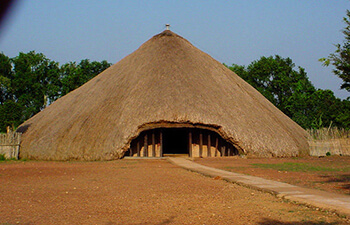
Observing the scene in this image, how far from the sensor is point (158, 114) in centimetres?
1559

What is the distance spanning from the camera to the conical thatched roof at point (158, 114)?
15.6 meters

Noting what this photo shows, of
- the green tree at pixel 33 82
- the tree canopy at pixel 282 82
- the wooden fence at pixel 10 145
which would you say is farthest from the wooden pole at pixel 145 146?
the green tree at pixel 33 82

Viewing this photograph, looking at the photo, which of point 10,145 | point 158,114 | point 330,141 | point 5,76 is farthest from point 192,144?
point 5,76

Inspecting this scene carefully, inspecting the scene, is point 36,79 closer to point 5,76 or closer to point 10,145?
point 5,76

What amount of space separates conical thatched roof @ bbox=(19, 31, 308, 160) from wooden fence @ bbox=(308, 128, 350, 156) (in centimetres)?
76

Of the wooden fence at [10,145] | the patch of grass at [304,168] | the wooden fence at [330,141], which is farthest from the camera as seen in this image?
the wooden fence at [330,141]

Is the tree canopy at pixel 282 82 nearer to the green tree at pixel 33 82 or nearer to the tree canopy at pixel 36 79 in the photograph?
the tree canopy at pixel 36 79

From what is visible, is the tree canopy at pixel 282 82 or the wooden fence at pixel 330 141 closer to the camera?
the wooden fence at pixel 330 141

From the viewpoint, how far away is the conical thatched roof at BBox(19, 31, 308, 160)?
1564cm

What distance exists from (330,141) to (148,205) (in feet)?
57.0

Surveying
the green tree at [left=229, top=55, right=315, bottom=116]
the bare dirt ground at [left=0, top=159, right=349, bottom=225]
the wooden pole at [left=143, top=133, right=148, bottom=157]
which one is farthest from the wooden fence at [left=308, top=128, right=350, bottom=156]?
the green tree at [left=229, top=55, right=315, bottom=116]

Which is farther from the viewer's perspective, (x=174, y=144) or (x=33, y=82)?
(x=33, y=82)

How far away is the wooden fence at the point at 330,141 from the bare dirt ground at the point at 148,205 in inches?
542

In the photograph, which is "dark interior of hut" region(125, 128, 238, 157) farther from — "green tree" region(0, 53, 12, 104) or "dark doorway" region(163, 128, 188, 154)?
"green tree" region(0, 53, 12, 104)
